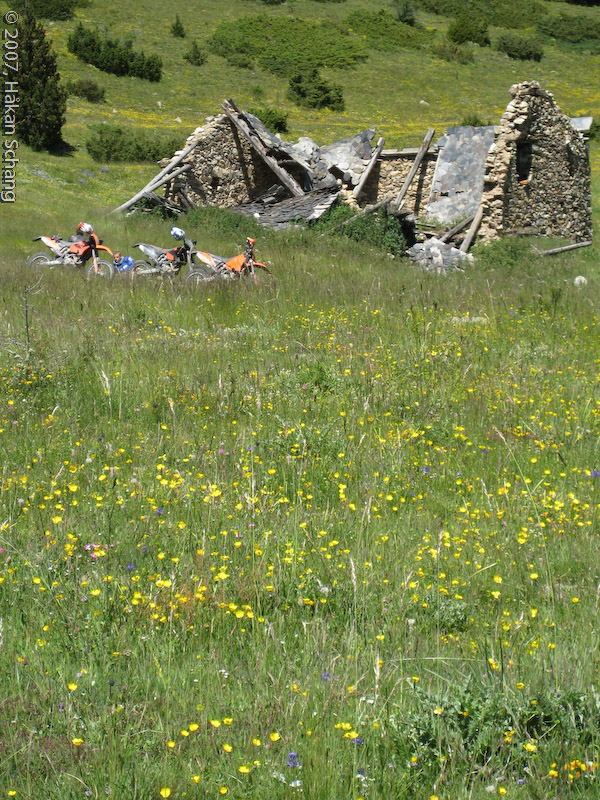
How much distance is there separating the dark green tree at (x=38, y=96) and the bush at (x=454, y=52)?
32714 millimetres

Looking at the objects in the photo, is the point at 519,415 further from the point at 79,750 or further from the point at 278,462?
the point at 79,750

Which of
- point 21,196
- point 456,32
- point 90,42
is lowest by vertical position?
point 21,196

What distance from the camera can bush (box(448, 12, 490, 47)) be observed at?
56562 mm

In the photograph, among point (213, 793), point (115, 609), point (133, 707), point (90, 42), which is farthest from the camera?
point (90, 42)

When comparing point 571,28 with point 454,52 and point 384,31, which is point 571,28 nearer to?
point 454,52

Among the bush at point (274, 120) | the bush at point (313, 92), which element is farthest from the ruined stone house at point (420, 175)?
the bush at point (313, 92)

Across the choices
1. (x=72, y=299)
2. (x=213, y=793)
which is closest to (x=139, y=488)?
(x=213, y=793)

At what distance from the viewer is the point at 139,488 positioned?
12.4 ft

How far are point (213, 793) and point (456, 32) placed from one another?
62.9 meters

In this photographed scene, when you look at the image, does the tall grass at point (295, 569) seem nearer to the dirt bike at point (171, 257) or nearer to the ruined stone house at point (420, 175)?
the dirt bike at point (171, 257)

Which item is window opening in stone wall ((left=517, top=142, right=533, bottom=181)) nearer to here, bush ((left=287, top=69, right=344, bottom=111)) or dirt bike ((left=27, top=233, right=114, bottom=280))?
dirt bike ((left=27, top=233, right=114, bottom=280))

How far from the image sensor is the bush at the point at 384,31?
56.0 m

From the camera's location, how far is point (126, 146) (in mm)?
29281

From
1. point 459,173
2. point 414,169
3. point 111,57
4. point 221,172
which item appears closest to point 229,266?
point 221,172
